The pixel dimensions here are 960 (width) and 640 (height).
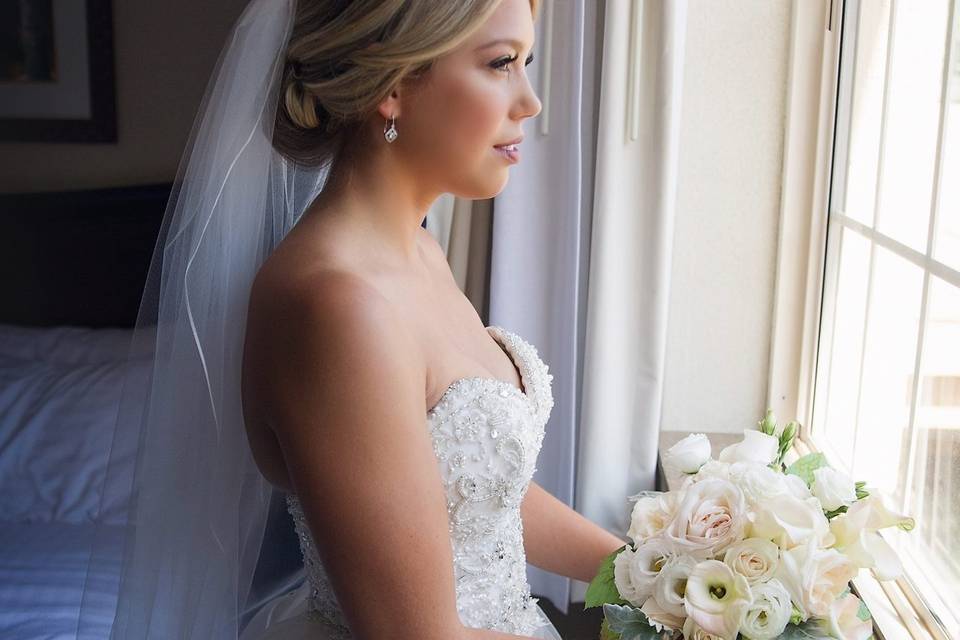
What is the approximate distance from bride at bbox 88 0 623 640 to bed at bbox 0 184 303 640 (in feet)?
0.42

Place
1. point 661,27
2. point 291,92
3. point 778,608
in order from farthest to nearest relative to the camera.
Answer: point 661,27
point 291,92
point 778,608

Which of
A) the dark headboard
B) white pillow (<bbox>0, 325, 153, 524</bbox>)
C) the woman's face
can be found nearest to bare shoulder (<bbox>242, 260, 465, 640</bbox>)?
the woman's face

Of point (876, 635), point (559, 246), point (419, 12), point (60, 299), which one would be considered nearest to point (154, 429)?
point (419, 12)

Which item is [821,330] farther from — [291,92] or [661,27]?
[291,92]

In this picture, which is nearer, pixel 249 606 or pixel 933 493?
pixel 933 493

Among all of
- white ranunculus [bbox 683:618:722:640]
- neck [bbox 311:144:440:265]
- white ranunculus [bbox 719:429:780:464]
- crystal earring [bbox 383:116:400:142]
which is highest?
crystal earring [bbox 383:116:400:142]

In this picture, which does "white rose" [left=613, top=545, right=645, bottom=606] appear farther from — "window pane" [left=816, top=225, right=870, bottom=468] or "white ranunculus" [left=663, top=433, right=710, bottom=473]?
"window pane" [left=816, top=225, right=870, bottom=468]

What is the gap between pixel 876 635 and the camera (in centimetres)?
146

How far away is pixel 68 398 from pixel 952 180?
2164 millimetres

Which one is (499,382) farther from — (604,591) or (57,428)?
(57,428)

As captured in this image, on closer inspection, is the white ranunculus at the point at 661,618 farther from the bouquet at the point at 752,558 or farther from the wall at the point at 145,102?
the wall at the point at 145,102

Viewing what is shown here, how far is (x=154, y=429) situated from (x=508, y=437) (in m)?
0.47

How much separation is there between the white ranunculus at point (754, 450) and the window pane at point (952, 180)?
0.43m

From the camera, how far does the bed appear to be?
5.89 feet
